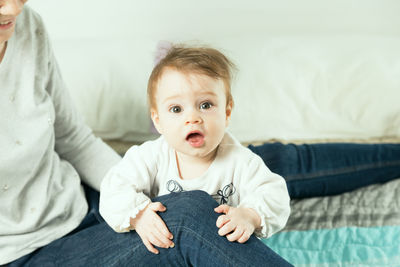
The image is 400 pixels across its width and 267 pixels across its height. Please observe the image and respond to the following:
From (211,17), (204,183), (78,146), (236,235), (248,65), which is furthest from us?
(211,17)

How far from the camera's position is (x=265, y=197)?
0.91 m

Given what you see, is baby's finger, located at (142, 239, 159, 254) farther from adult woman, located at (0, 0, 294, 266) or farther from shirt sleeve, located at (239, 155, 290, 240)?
shirt sleeve, located at (239, 155, 290, 240)

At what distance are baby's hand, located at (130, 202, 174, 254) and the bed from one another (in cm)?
66

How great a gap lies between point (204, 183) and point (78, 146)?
457mm

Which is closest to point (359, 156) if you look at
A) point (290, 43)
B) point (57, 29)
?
point (290, 43)

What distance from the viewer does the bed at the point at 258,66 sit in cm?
163

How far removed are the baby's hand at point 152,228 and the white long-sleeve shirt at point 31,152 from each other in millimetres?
280

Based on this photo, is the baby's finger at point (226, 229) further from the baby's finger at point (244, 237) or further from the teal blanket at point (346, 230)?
the teal blanket at point (346, 230)

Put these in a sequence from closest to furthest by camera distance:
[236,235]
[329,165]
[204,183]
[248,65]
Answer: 1. [236,235]
2. [204,183]
3. [329,165]
4. [248,65]

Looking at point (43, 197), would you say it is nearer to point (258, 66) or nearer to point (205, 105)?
point (205, 105)

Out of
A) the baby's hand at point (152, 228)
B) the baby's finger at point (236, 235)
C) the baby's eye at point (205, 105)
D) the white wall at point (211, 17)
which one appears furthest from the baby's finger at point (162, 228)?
the white wall at point (211, 17)

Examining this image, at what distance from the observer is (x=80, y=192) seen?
3.91 ft

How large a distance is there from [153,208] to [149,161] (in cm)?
12

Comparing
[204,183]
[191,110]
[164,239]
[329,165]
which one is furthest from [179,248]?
[329,165]
